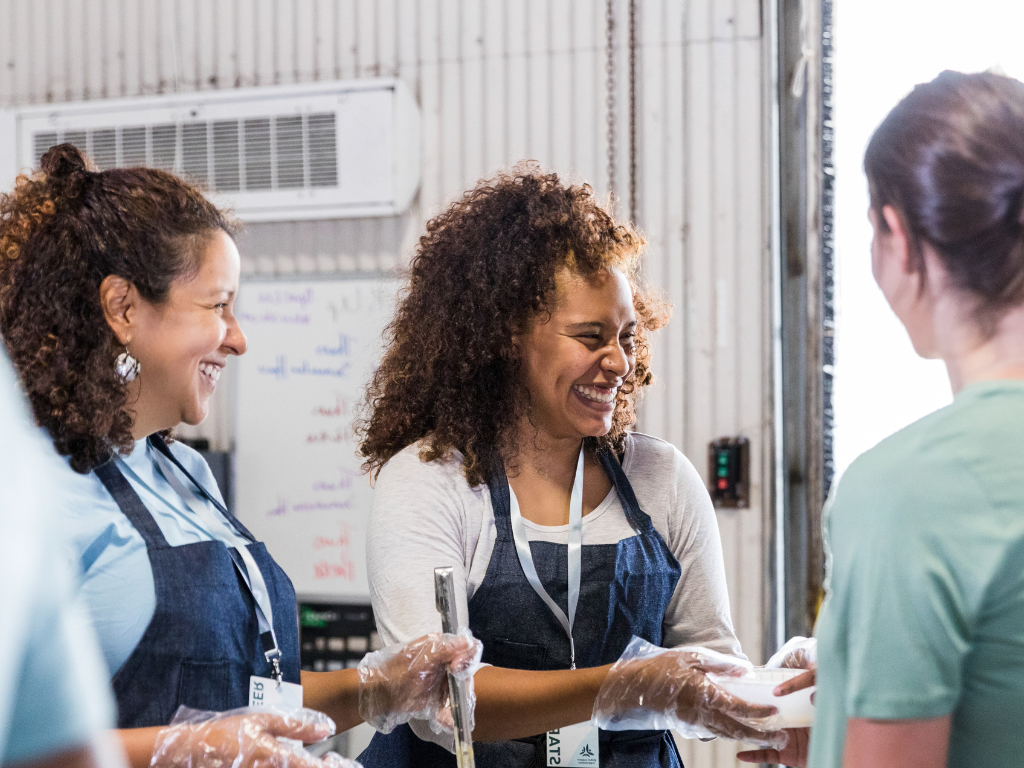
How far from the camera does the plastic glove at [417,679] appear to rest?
4.45ft

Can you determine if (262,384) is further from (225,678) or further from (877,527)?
(877,527)

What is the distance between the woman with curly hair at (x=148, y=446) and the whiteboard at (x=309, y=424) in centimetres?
147

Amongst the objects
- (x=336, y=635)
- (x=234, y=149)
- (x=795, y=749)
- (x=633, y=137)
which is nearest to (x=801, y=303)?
(x=633, y=137)

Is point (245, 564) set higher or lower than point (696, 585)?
higher

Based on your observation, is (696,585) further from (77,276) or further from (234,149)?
(234,149)

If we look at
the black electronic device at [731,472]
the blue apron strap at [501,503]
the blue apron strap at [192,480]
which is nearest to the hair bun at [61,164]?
the blue apron strap at [192,480]

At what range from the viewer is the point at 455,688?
1.29m

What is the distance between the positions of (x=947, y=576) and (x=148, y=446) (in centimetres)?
131

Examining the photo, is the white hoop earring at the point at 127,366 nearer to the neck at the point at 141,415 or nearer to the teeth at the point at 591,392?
the neck at the point at 141,415

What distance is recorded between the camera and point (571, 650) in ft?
5.07

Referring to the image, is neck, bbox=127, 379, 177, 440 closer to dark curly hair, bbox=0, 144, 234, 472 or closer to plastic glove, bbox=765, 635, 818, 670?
dark curly hair, bbox=0, 144, 234, 472

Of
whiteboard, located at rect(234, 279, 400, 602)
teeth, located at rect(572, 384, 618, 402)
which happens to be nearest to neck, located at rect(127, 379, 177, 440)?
teeth, located at rect(572, 384, 618, 402)

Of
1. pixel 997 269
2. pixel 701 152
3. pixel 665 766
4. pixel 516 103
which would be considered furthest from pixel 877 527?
pixel 516 103

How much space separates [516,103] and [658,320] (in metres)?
1.39
